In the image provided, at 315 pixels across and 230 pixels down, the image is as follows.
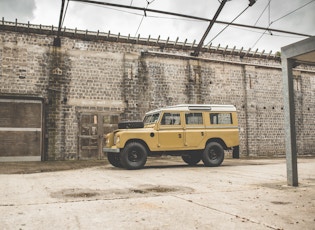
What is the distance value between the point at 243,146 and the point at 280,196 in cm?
1190

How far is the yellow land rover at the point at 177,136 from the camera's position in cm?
859

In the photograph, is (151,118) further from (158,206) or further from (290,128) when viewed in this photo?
(158,206)

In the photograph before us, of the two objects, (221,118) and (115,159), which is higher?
(221,118)

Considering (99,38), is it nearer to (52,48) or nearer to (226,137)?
(52,48)

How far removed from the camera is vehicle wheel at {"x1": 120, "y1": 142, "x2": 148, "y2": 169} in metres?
8.41

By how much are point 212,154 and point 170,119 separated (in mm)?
1798

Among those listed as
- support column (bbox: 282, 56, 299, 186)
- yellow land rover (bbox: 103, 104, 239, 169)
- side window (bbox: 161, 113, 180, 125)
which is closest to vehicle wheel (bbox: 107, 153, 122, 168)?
yellow land rover (bbox: 103, 104, 239, 169)

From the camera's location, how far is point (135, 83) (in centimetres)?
1417

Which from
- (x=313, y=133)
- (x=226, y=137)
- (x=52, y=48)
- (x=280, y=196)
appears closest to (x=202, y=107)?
(x=226, y=137)

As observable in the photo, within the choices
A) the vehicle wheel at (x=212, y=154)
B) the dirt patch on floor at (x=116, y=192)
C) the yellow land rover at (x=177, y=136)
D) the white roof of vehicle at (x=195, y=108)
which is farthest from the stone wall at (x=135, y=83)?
the dirt patch on floor at (x=116, y=192)

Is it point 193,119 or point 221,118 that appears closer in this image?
point 193,119

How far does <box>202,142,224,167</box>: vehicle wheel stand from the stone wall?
210 inches

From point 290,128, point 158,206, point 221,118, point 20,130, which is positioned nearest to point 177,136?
point 221,118

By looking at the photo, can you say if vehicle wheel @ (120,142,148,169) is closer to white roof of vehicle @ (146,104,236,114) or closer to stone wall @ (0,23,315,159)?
white roof of vehicle @ (146,104,236,114)
